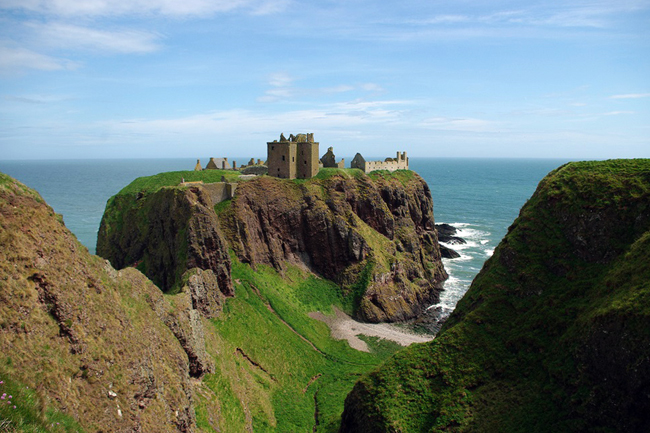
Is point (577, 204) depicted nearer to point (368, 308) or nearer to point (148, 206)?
point (368, 308)

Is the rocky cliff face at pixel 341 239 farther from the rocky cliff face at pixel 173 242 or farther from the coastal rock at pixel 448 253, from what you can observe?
the coastal rock at pixel 448 253

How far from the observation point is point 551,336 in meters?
31.6

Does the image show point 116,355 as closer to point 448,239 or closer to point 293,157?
point 293,157

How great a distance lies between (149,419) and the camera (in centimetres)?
2141

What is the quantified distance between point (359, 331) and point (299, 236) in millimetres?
18713

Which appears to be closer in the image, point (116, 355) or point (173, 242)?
point (116, 355)

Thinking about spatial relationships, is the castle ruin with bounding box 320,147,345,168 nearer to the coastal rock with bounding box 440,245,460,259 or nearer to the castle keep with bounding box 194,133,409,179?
the castle keep with bounding box 194,133,409,179

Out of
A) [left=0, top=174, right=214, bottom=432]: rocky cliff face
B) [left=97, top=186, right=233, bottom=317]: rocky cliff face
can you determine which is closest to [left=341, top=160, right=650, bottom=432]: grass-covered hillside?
[left=0, top=174, right=214, bottom=432]: rocky cliff face

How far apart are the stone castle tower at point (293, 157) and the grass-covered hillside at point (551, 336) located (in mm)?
41856

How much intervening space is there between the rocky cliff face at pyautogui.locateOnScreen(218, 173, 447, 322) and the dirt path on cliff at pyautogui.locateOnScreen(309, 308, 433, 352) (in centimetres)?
217

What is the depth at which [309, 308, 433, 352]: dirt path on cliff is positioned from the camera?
2397 inches

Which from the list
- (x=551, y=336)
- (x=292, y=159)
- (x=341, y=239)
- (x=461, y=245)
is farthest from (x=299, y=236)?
(x=461, y=245)

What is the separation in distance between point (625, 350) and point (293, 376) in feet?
108

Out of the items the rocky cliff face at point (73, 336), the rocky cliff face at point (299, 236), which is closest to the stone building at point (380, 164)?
the rocky cliff face at point (299, 236)
